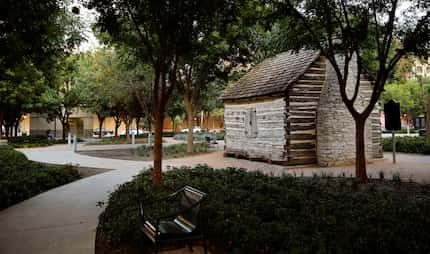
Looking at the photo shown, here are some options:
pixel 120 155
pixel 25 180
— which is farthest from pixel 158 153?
pixel 120 155

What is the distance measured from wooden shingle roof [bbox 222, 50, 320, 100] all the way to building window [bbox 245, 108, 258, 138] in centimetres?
80

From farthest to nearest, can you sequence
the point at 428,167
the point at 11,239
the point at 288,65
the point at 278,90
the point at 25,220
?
the point at 288,65, the point at 278,90, the point at 428,167, the point at 25,220, the point at 11,239

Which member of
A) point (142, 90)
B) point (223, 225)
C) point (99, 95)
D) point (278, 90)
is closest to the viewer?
point (223, 225)

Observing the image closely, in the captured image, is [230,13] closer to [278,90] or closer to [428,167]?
[278,90]

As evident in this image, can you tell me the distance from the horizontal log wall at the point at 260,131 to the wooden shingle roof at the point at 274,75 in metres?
0.48

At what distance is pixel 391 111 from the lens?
47.0ft

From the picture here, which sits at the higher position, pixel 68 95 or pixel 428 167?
pixel 68 95

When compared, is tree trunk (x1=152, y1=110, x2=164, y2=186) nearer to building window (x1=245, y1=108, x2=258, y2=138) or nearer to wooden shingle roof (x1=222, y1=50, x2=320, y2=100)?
wooden shingle roof (x1=222, y1=50, x2=320, y2=100)

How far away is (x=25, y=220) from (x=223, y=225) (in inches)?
160

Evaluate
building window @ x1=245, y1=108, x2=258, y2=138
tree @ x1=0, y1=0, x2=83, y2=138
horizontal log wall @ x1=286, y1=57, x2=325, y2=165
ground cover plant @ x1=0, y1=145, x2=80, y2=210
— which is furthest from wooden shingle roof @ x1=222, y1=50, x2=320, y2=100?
ground cover plant @ x1=0, y1=145, x2=80, y2=210

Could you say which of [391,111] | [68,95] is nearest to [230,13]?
[391,111]

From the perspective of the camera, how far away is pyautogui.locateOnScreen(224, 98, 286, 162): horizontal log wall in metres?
13.9

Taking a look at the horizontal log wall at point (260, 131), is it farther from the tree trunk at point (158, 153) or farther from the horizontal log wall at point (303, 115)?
the tree trunk at point (158, 153)

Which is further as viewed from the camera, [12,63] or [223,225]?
[12,63]
